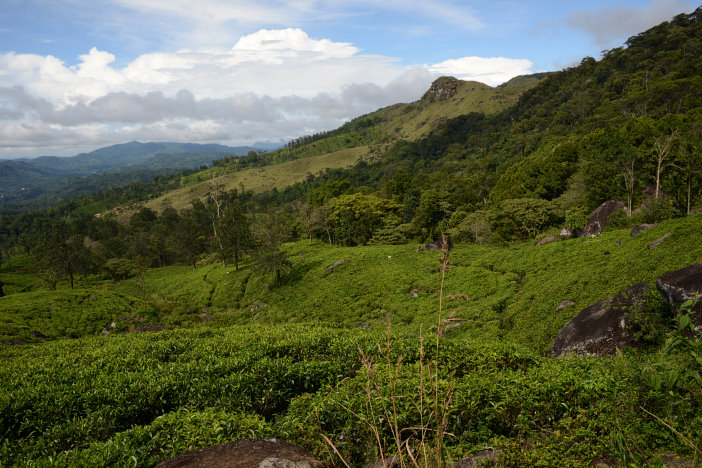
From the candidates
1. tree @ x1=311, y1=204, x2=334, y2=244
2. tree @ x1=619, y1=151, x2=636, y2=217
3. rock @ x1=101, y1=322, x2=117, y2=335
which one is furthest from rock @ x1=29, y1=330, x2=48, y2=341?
tree @ x1=619, y1=151, x2=636, y2=217

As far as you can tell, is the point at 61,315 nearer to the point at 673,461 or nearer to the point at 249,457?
the point at 249,457

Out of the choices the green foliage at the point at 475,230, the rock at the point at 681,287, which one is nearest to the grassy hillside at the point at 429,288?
the rock at the point at 681,287

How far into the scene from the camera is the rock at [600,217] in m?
35.3

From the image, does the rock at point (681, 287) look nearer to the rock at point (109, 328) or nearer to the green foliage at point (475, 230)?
the green foliage at point (475, 230)

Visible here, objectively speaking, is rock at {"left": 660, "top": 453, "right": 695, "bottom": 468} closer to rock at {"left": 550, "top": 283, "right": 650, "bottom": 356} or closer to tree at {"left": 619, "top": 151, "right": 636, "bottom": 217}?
rock at {"left": 550, "top": 283, "right": 650, "bottom": 356}

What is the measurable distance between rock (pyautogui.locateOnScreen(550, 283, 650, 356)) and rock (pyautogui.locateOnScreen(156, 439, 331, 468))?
9696mm

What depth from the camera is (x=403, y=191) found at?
273 feet

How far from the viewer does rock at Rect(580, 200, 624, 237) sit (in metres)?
35.3

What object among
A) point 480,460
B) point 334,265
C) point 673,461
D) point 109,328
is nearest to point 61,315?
point 109,328

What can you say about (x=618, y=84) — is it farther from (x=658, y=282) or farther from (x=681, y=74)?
(x=658, y=282)

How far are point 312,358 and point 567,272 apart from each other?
64.3 feet

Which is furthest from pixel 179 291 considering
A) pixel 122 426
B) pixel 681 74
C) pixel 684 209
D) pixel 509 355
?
pixel 681 74

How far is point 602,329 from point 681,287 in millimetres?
2646

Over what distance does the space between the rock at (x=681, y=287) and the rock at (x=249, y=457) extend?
11468 millimetres
